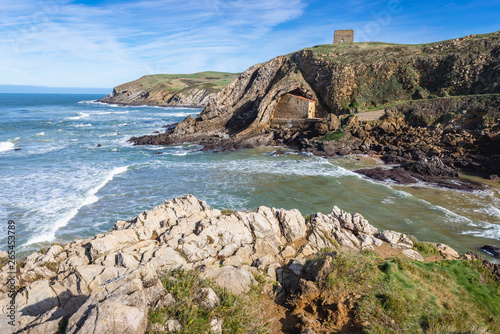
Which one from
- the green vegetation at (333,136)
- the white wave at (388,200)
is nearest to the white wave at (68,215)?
the white wave at (388,200)

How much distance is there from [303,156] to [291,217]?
23239 mm

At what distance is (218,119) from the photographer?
154 ft

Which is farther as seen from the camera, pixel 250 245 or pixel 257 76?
pixel 257 76

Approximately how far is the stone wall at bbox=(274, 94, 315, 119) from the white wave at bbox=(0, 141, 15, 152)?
123ft

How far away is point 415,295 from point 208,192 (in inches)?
614

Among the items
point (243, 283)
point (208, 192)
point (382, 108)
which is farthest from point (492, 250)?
point (382, 108)

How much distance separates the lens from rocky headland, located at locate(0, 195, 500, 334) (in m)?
5.10

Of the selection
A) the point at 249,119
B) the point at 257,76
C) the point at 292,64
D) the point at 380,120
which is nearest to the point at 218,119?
the point at 249,119

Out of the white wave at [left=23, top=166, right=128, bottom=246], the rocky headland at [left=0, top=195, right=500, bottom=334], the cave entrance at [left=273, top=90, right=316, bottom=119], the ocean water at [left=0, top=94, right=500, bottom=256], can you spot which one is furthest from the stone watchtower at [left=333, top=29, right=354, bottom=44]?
the rocky headland at [left=0, top=195, right=500, bottom=334]

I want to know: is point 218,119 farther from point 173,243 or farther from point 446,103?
point 173,243

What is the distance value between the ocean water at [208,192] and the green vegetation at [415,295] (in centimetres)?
591

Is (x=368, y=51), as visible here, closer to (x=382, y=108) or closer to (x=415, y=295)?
(x=382, y=108)

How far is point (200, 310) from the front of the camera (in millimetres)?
5320

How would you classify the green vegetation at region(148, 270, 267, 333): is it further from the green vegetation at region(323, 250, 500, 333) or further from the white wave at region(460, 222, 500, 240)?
the white wave at region(460, 222, 500, 240)
